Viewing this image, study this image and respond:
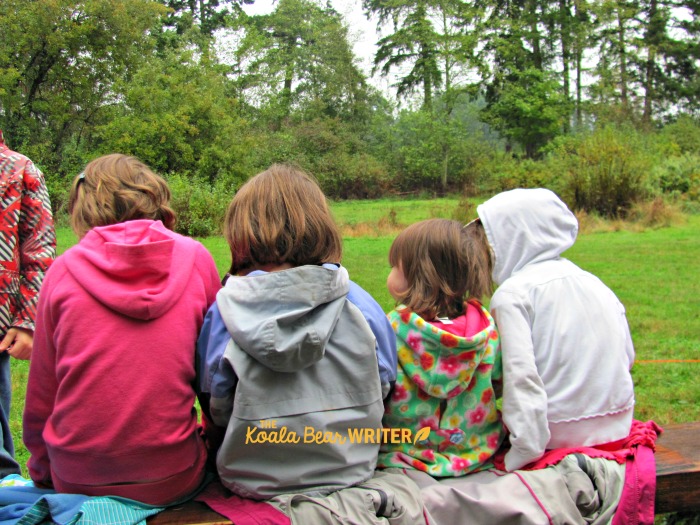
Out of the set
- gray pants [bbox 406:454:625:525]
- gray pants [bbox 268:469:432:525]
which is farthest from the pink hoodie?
gray pants [bbox 406:454:625:525]

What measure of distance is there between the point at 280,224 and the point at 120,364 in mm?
605

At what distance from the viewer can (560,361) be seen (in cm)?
231

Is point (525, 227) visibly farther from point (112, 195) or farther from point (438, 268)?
point (112, 195)

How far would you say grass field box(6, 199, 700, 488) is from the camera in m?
4.59

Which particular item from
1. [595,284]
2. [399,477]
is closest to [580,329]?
[595,284]

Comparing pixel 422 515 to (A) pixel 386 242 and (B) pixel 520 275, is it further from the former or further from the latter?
(A) pixel 386 242

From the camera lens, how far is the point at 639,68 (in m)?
35.8

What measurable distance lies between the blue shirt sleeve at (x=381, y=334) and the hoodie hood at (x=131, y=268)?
1.73ft

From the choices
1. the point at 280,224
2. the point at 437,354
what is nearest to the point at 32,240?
the point at 280,224

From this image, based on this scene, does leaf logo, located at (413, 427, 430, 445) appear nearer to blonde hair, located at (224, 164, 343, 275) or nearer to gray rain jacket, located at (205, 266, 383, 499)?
gray rain jacket, located at (205, 266, 383, 499)

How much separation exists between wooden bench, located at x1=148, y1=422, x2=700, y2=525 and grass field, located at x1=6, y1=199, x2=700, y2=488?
1521 mm

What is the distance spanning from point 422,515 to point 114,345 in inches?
40.1

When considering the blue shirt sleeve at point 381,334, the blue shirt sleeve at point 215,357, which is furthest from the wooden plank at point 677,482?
the blue shirt sleeve at point 215,357

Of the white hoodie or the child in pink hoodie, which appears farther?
the white hoodie
